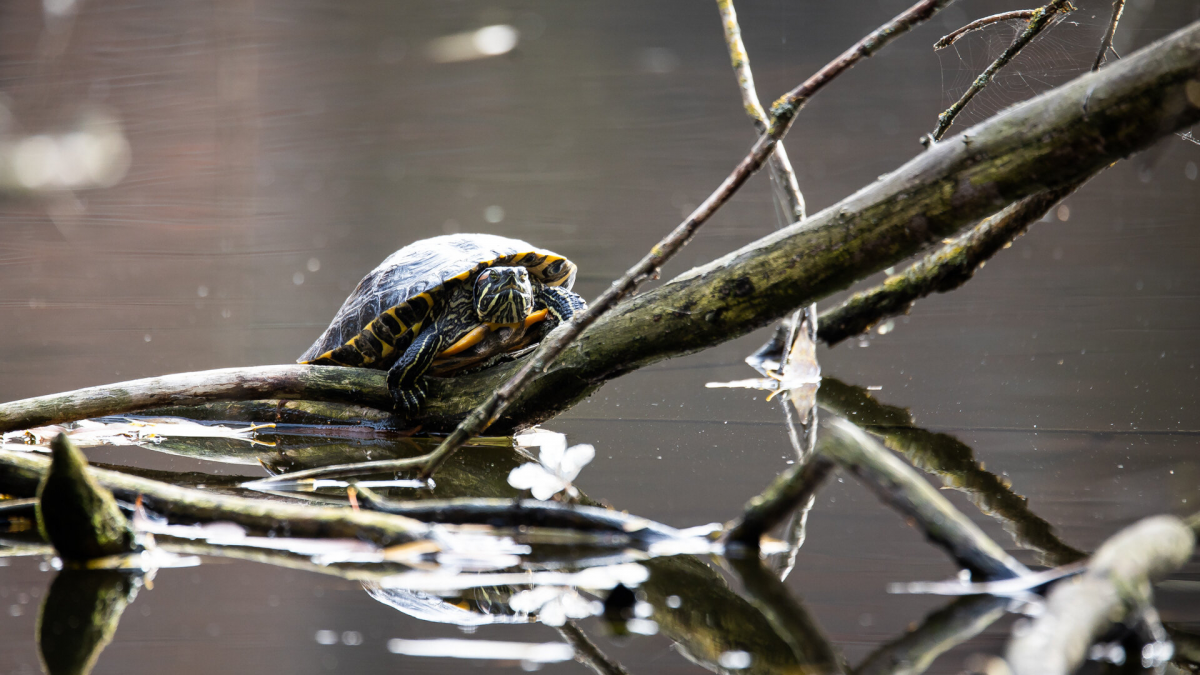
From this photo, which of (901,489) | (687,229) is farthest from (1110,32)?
(901,489)

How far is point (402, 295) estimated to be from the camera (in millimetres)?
2336

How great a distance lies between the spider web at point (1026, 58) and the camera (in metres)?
1.95

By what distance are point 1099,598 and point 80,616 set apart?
1193mm

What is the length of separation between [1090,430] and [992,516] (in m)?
0.75

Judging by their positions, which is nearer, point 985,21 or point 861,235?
point 861,235

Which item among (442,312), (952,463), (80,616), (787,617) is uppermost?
(442,312)

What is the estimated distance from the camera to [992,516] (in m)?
1.48

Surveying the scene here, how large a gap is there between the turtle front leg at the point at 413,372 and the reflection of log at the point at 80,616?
3.23ft

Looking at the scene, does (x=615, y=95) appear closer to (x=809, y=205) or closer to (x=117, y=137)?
(x=809, y=205)

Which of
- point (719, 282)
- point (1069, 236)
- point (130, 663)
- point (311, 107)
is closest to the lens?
point (130, 663)

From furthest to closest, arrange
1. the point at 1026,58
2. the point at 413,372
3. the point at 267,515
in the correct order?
the point at 413,372, the point at 1026,58, the point at 267,515

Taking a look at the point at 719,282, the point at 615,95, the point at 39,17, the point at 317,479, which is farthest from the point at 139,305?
the point at 39,17

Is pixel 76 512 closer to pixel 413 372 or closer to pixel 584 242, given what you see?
pixel 413 372

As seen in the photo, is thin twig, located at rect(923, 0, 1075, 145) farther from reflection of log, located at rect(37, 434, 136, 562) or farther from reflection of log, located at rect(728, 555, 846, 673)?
reflection of log, located at rect(37, 434, 136, 562)
